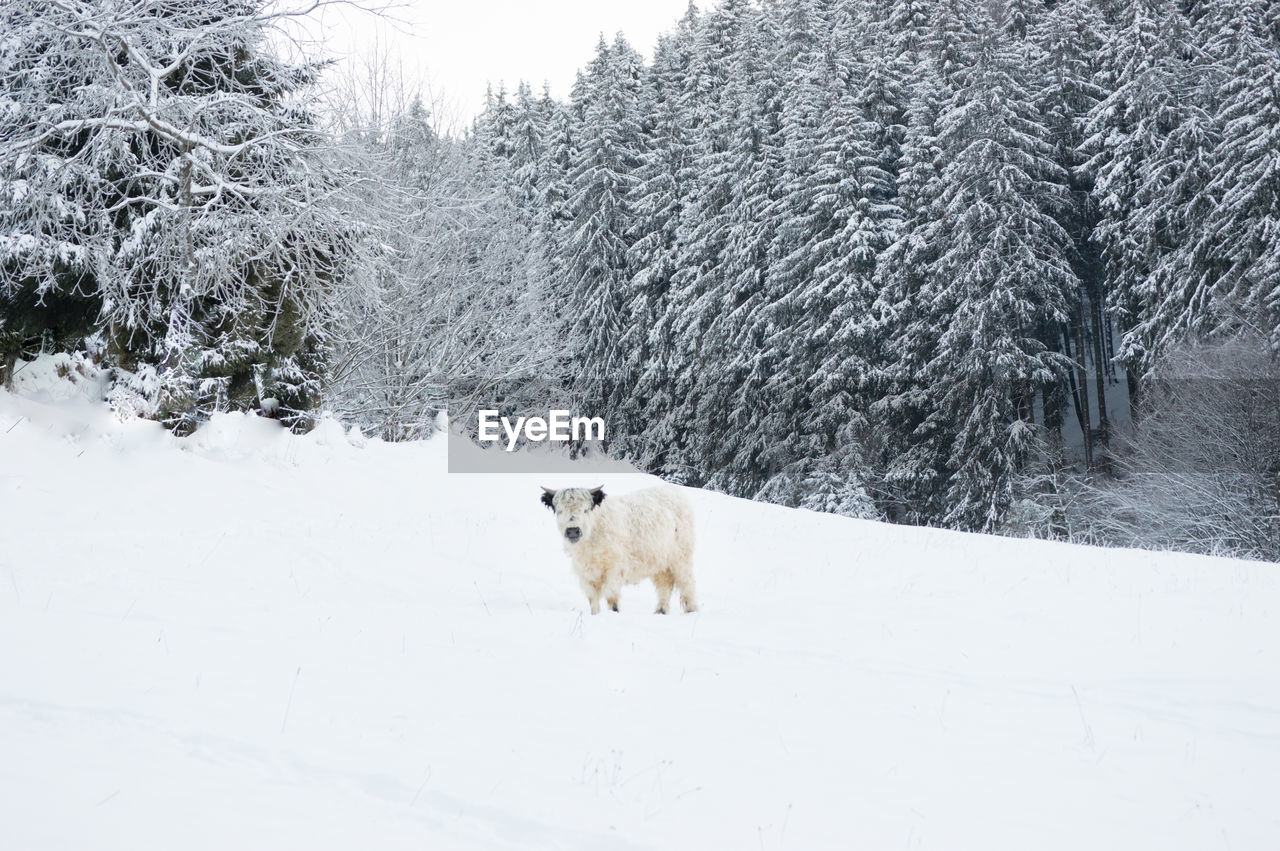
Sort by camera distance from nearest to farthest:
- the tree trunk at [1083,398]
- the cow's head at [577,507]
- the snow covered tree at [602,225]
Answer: the cow's head at [577,507], the tree trunk at [1083,398], the snow covered tree at [602,225]

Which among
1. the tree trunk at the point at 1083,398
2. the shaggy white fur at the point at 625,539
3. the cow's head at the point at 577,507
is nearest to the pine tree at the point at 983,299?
the tree trunk at the point at 1083,398

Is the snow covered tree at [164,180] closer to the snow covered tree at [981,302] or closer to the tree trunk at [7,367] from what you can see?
the tree trunk at [7,367]

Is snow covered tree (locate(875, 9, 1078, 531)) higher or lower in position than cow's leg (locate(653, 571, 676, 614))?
higher

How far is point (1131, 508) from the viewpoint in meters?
21.6

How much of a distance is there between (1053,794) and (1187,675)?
2.61m

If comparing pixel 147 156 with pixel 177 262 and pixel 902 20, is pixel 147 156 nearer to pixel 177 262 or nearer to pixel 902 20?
pixel 177 262

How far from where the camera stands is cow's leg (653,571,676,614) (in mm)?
7977

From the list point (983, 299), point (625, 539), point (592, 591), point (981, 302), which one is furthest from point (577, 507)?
point (983, 299)

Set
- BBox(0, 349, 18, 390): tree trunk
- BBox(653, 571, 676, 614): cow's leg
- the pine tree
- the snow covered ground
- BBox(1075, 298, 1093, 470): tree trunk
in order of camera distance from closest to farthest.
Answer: the snow covered ground → BBox(653, 571, 676, 614): cow's leg → BBox(0, 349, 18, 390): tree trunk → the pine tree → BBox(1075, 298, 1093, 470): tree trunk

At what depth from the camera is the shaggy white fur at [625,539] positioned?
289 inches

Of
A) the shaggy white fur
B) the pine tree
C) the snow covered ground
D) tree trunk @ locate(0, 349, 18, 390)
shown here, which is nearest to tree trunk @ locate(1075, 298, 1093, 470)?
the pine tree

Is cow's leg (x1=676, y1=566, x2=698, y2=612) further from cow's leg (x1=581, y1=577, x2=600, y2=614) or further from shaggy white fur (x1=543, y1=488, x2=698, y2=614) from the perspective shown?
cow's leg (x1=581, y1=577, x2=600, y2=614)

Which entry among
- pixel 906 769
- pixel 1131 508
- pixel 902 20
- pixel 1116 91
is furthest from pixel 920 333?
pixel 906 769

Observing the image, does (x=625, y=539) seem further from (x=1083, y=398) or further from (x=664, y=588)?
(x=1083, y=398)
